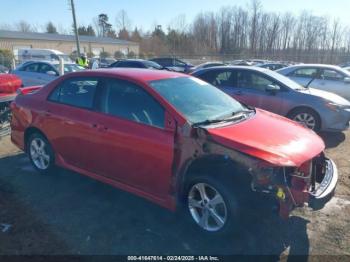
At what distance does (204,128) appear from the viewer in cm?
324

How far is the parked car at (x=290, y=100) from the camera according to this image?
271 inches

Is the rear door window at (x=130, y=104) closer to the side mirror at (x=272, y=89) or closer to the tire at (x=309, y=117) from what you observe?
the side mirror at (x=272, y=89)

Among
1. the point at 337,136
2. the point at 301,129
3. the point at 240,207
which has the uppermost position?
the point at 301,129

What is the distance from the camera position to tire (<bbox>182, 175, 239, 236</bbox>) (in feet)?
10.1

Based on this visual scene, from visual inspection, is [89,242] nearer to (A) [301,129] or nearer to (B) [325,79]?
(A) [301,129]

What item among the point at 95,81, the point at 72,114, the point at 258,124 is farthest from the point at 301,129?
the point at 72,114

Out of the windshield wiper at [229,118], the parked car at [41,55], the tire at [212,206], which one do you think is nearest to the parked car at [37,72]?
the windshield wiper at [229,118]

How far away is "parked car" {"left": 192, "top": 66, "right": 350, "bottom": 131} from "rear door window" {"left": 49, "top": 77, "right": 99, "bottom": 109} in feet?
13.2

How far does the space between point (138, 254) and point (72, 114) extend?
2065 mm

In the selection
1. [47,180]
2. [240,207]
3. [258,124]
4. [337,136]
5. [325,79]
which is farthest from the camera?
[325,79]

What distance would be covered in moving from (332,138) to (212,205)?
5065mm

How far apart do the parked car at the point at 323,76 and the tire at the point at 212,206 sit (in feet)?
25.9

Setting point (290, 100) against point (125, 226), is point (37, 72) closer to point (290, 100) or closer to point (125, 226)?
point (290, 100)

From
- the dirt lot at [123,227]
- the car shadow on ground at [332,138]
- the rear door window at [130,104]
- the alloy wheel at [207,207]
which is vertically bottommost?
the car shadow on ground at [332,138]
